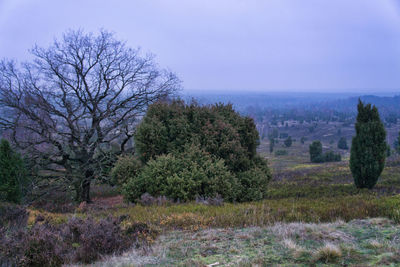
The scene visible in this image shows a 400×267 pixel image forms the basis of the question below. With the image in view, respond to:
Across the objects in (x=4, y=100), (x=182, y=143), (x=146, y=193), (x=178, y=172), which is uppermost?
(x=4, y=100)

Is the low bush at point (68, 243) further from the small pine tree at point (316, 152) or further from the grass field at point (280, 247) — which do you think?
the small pine tree at point (316, 152)

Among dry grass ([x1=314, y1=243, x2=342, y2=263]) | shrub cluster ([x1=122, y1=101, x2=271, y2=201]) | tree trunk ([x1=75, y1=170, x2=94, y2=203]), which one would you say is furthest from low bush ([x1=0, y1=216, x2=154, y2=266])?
tree trunk ([x1=75, y1=170, x2=94, y2=203])

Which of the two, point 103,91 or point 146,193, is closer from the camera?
point 146,193

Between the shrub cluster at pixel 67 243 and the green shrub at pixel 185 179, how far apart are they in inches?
133

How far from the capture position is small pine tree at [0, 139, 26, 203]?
10867 mm

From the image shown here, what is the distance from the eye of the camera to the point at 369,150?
1351 cm

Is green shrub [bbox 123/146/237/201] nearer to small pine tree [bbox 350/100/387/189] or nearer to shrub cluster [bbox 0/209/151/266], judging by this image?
shrub cluster [bbox 0/209/151/266]

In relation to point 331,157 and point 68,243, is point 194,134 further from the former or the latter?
point 331,157

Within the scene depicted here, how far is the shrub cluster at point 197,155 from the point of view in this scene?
902 centimetres

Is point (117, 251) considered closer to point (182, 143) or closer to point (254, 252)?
point (254, 252)

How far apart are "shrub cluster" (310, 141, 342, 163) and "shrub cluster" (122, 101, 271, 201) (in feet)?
132

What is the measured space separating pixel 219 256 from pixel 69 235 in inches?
99.7

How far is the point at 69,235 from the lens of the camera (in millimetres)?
5172

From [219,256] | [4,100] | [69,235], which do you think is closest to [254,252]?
[219,256]
